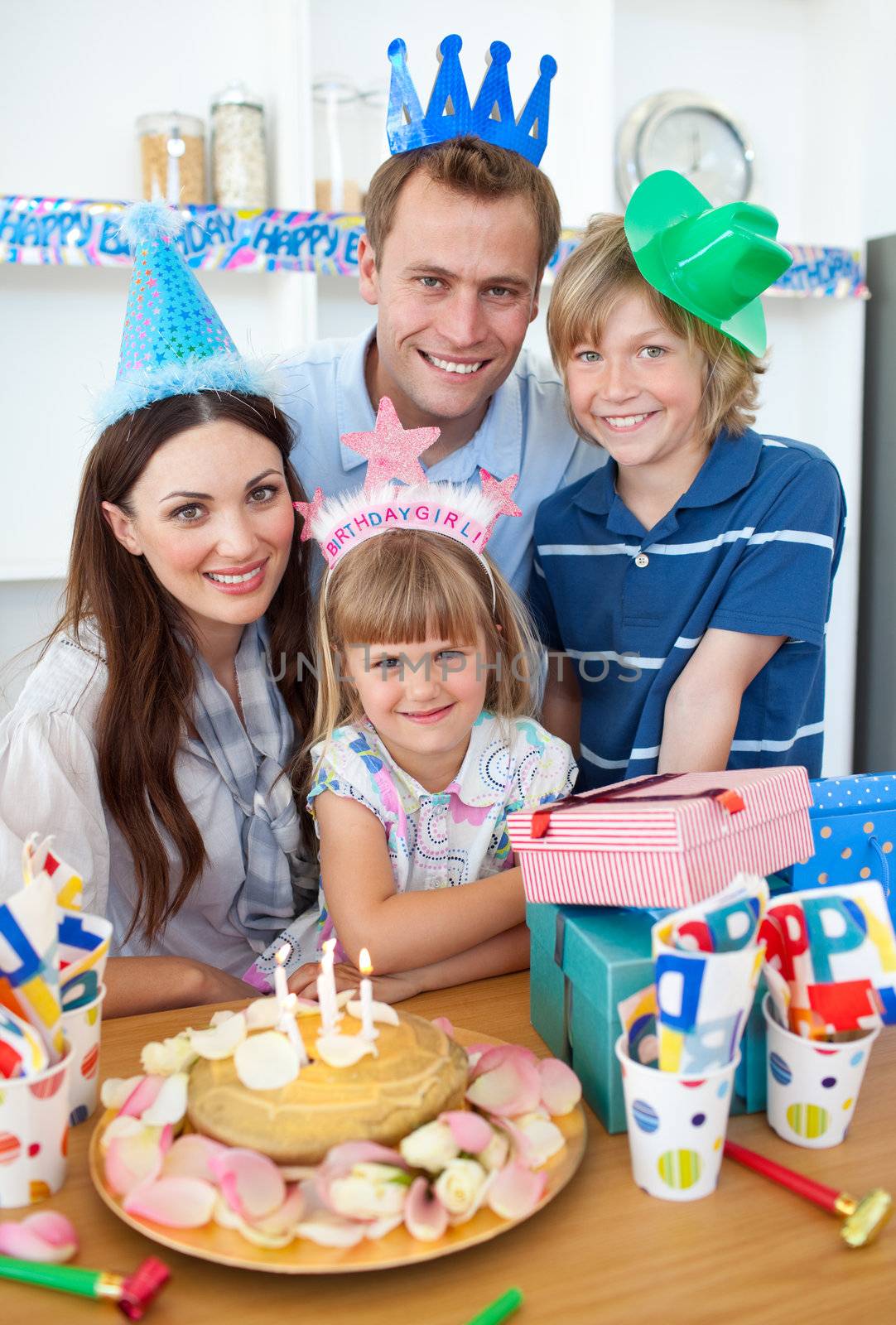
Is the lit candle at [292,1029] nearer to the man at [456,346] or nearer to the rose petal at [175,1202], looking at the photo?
the rose petal at [175,1202]

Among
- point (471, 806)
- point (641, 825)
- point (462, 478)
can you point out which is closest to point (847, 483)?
point (462, 478)

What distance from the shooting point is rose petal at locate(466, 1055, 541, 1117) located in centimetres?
89

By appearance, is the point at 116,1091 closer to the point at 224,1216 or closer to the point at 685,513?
the point at 224,1216

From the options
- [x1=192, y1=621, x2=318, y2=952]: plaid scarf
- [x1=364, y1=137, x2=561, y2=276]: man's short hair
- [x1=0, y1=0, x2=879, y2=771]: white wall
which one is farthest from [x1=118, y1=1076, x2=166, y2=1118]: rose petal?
[x1=0, y1=0, x2=879, y2=771]: white wall

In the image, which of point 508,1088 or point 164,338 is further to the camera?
point 164,338

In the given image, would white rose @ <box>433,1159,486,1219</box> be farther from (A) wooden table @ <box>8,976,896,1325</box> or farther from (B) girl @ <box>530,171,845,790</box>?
(B) girl @ <box>530,171,845,790</box>

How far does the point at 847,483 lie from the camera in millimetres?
3342

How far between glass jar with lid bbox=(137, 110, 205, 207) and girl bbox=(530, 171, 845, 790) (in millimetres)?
1377

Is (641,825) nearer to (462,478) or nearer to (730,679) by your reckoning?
(730,679)

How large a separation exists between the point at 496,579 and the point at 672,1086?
0.86 metres

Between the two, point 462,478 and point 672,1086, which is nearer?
point 672,1086

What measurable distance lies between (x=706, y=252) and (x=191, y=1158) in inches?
44.8

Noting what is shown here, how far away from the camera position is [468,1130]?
814mm

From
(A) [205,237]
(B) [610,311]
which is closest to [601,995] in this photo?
(B) [610,311]
